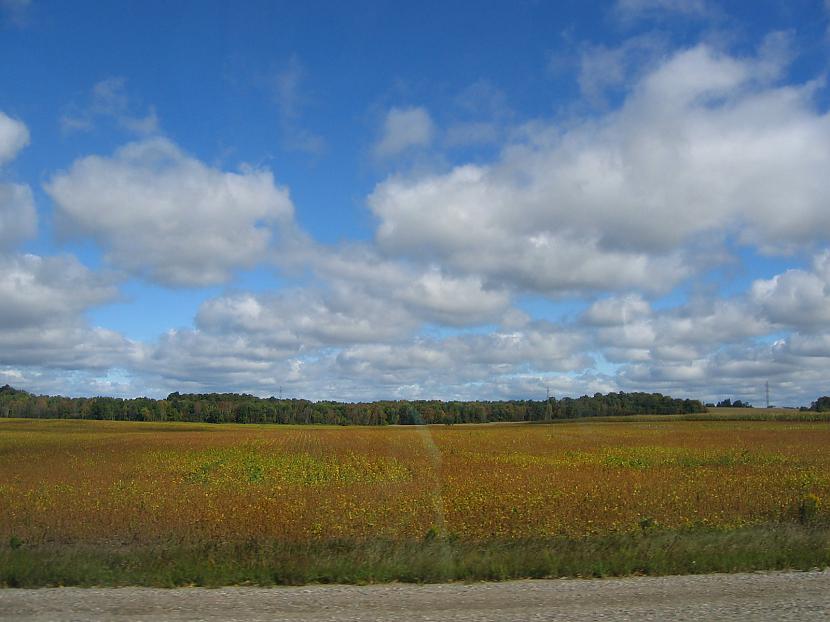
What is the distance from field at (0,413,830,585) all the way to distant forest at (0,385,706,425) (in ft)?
314

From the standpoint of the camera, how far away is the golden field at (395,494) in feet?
50.6

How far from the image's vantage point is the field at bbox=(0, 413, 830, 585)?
10656 millimetres

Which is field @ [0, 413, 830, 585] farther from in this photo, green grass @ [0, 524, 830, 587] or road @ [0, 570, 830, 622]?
road @ [0, 570, 830, 622]

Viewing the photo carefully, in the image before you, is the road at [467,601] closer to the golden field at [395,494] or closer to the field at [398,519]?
the field at [398,519]

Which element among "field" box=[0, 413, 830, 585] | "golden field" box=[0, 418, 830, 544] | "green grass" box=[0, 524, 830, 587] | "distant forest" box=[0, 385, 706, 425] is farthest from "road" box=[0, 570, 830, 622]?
"distant forest" box=[0, 385, 706, 425]

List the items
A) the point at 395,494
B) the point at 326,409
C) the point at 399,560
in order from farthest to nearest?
the point at 326,409, the point at 395,494, the point at 399,560

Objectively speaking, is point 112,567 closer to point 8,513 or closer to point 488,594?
point 488,594

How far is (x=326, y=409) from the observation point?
154375 millimetres

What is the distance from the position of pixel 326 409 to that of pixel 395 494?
135 metres

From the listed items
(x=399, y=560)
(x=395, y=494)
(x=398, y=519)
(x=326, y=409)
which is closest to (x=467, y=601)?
(x=399, y=560)

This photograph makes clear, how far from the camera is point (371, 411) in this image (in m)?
142

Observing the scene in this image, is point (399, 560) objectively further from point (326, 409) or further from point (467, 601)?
point (326, 409)

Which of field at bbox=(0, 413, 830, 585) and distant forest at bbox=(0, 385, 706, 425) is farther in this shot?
distant forest at bbox=(0, 385, 706, 425)

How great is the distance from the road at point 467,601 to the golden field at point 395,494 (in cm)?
433
